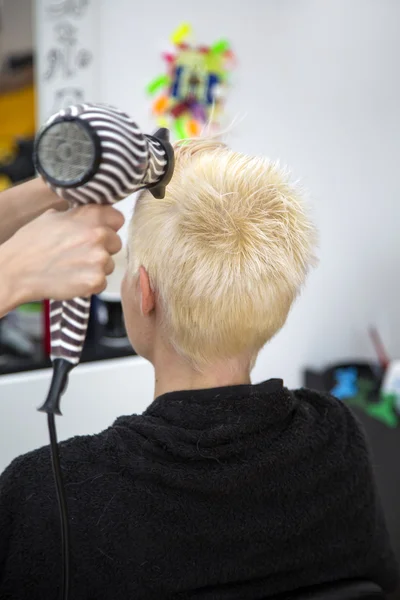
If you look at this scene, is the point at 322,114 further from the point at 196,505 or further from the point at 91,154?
the point at 91,154

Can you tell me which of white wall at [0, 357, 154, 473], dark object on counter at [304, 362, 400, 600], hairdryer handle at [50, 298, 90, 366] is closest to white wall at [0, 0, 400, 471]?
dark object on counter at [304, 362, 400, 600]

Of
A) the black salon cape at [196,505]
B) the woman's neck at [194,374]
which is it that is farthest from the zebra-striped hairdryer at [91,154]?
the woman's neck at [194,374]

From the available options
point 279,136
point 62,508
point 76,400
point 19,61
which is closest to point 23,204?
point 62,508

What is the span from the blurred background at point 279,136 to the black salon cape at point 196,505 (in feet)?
2.54

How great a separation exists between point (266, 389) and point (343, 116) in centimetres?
188

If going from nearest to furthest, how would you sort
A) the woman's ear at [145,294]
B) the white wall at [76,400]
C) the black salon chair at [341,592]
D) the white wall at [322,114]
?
the black salon chair at [341,592] → the woman's ear at [145,294] → the white wall at [76,400] → the white wall at [322,114]

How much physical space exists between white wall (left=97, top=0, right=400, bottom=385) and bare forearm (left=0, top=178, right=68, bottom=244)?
3.90ft

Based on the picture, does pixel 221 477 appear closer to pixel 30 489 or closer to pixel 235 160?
pixel 30 489

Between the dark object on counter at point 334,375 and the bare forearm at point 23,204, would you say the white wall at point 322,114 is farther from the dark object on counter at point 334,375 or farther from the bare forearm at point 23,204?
the bare forearm at point 23,204

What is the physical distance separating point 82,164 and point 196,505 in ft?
1.50

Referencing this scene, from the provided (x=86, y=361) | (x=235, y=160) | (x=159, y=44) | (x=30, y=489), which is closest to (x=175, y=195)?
(x=235, y=160)

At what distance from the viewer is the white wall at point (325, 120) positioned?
2188 mm

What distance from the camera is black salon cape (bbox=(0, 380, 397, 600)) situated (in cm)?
79

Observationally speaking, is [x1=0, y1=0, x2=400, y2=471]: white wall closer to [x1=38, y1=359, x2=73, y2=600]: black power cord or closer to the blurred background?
the blurred background
